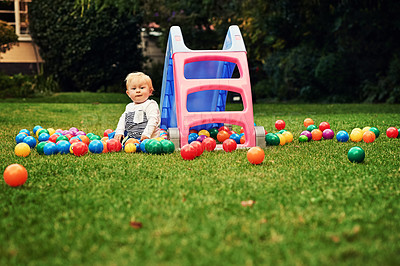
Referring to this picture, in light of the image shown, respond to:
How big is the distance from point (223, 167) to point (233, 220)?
1291mm

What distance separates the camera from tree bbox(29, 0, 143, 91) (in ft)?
47.3

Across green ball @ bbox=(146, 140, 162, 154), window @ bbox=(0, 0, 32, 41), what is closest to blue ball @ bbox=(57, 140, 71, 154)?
green ball @ bbox=(146, 140, 162, 154)

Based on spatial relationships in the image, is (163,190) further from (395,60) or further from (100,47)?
(100,47)

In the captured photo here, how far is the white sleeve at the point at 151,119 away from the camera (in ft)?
15.1

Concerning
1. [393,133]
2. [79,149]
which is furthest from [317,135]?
[79,149]

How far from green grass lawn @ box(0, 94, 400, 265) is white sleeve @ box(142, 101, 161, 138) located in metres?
0.96

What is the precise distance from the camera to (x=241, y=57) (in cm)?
447

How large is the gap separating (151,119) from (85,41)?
10840mm

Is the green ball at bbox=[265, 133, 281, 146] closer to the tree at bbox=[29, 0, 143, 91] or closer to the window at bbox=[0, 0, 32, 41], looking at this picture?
the tree at bbox=[29, 0, 143, 91]

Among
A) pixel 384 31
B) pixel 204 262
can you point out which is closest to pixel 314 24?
pixel 384 31

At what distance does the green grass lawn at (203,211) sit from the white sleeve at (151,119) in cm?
96

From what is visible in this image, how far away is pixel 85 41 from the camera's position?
568 inches

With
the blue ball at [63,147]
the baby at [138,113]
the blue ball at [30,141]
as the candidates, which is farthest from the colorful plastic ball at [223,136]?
the blue ball at [30,141]

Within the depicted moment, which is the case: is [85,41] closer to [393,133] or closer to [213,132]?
[213,132]
